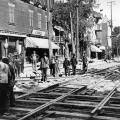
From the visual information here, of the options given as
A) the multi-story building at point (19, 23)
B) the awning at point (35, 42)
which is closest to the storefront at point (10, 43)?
the multi-story building at point (19, 23)

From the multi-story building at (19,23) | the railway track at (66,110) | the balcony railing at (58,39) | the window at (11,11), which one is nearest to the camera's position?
the railway track at (66,110)

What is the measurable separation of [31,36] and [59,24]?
51.5 ft

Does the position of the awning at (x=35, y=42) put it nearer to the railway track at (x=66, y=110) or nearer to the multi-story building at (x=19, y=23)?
the multi-story building at (x=19, y=23)

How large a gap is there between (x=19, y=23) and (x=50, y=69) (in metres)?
11.0

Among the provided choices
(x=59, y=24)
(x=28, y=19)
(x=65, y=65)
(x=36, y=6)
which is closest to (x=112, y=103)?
(x=65, y=65)

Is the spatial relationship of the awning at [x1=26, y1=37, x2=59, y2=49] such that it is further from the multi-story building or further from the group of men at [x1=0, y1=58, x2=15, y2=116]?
the group of men at [x1=0, y1=58, x2=15, y2=116]

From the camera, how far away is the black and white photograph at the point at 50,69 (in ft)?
28.6

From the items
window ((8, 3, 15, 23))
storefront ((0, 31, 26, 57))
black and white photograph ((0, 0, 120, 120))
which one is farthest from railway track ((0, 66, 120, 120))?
window ((8, 3, 15, 23))

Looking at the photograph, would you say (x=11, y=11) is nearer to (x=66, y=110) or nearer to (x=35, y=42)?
(x=35, y=42)

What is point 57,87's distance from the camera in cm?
1473

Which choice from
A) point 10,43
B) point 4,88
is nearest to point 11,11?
point 10,43

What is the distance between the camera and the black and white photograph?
8711 mm

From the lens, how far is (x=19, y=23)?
3075cm

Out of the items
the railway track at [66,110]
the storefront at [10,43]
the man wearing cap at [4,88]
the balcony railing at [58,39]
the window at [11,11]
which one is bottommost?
the railway track at [66,110]
